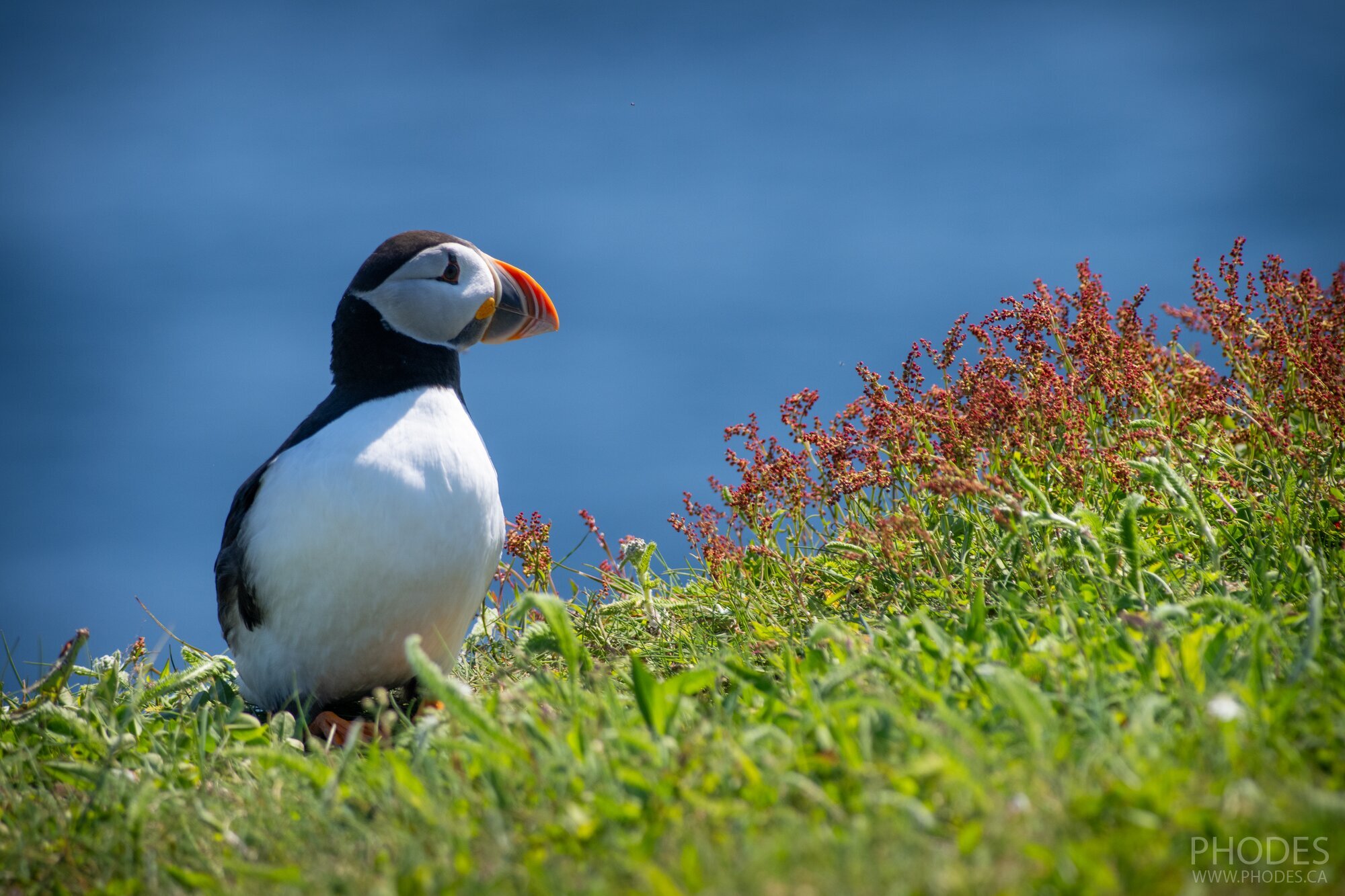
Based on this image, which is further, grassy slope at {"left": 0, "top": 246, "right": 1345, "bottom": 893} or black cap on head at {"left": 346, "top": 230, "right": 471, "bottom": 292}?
black cap on head at {"left": 346, "top": 230, "right": 471, "bottom": 292}

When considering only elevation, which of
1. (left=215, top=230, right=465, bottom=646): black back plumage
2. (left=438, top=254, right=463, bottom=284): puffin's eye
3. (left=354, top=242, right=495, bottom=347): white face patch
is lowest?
(left=215, top=230, right=465, bottom=646): black back plumage

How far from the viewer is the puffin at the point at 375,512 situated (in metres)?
3.90

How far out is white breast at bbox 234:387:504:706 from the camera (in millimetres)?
3881

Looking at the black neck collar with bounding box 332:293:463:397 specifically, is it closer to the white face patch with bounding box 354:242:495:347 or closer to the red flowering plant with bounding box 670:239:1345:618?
the white face patch with bounding box 354:242:495:347

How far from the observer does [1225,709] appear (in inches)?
85.0

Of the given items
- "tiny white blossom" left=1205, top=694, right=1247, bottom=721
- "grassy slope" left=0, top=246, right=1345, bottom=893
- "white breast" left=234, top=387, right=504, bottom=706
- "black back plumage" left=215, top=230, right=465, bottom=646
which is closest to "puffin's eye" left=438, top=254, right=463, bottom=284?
"black back plumage" left=215, top=230, right=465, bottom=646

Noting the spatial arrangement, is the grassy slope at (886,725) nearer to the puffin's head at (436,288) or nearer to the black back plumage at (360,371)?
the black back plumage at (360,371)

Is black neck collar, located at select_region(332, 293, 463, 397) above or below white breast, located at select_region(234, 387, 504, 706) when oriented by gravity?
above

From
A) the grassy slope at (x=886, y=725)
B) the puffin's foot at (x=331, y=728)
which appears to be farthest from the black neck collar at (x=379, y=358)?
the puffin's foot at (x=331, y=728)

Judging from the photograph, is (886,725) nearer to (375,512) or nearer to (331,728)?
(375,512)

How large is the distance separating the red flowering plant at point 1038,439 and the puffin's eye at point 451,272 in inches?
52.8

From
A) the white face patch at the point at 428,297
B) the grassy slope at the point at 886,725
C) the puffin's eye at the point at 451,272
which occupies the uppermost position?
the puffin's eye at the point at 451,272

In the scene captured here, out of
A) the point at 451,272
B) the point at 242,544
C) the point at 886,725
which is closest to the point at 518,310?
the point at 451,272

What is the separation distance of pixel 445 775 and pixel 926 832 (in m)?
1.22
